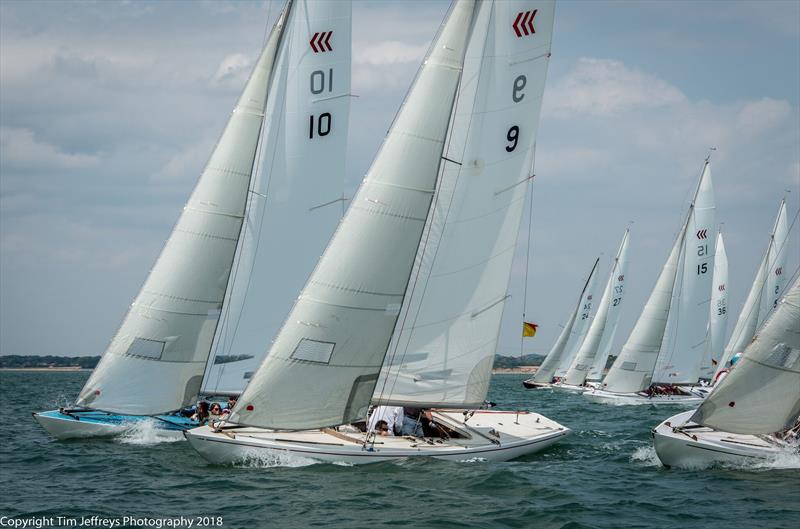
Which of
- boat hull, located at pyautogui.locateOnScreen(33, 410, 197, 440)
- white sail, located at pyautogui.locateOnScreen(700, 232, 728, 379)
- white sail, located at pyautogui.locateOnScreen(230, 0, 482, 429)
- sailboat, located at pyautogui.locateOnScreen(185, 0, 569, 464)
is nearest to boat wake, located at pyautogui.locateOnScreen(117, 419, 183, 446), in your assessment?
boat hull, located at pyautogui.locateOnScreen(33, 410, 197, 440)

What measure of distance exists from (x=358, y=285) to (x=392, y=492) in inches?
183

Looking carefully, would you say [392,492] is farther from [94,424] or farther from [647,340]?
[647,340]

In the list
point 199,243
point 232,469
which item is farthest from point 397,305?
point 199,243

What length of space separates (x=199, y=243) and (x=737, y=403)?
13.9 m

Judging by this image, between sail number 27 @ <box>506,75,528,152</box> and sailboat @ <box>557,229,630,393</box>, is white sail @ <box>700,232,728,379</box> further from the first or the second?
sail number 27 @ <box>506,75,528,152</box>

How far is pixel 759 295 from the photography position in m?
60.5

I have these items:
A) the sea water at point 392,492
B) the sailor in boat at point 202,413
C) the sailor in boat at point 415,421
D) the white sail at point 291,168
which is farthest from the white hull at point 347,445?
the white sail at point 291,168

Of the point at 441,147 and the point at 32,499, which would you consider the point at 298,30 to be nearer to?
the point at 441,147

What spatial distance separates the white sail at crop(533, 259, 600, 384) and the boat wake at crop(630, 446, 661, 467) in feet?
148

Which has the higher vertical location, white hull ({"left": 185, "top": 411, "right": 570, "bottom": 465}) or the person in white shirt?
the person in white shirt

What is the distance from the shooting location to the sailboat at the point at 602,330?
215 ft

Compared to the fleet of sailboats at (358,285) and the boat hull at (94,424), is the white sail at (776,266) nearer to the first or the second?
the fleet of sailboats at (358,285)

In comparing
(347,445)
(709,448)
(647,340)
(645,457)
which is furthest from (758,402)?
(647,340)

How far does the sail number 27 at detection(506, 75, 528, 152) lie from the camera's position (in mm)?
22328
